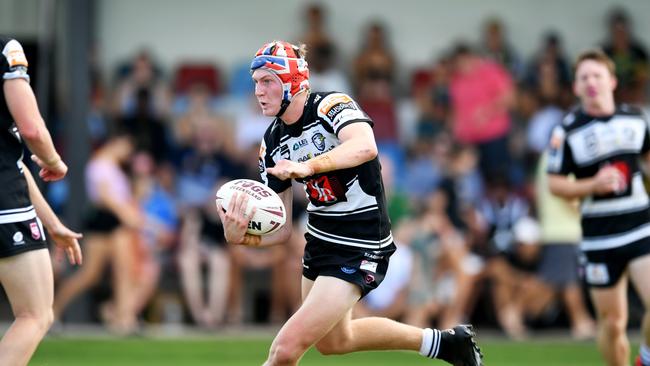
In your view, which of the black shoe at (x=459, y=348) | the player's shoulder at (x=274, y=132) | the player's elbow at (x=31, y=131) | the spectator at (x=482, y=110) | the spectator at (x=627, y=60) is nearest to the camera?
the player's elbow at (x=31, y=131)

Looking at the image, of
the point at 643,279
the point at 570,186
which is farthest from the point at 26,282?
the point at 643,279

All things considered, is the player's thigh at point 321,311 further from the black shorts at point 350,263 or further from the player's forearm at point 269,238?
the player's forearm at point 269,238

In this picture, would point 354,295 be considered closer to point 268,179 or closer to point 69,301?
point 268,179

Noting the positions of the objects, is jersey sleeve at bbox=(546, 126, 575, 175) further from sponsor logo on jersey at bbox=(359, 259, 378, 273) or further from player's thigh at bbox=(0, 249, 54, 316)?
player's thigh at bbox=(0, 249, 54, 316)

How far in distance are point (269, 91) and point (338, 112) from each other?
0.47m

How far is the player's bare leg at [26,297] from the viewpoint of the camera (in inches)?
256

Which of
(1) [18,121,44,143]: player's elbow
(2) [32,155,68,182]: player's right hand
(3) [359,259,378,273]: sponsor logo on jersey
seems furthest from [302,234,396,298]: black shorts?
(1) [18,121,44,143]: player's elbow

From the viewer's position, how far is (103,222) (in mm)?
14125

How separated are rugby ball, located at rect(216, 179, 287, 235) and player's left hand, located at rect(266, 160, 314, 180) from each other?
1.53ft

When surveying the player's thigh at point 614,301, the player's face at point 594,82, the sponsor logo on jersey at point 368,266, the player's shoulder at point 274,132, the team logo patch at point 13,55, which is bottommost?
the player's thigh at point 614,301

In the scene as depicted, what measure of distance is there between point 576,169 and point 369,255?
251 cm

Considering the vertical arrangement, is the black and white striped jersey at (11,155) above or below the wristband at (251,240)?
above

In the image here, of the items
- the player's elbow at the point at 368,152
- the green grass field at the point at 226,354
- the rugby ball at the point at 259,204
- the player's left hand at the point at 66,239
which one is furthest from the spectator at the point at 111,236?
the player's elbow at the point at 368,152

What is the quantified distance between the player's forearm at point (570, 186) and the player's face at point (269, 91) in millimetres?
2696
